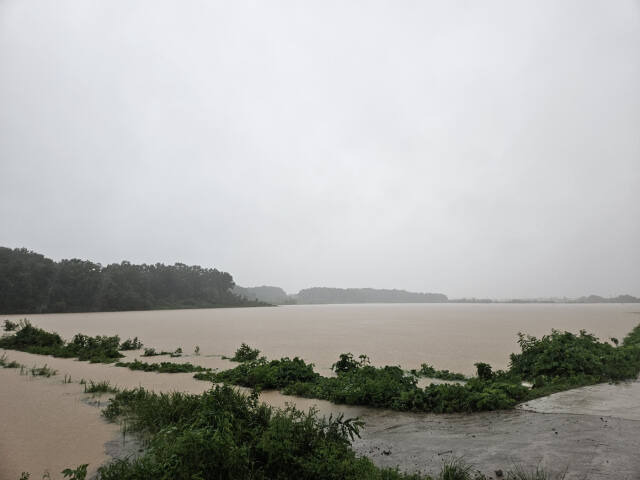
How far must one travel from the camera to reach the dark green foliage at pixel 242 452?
443cm

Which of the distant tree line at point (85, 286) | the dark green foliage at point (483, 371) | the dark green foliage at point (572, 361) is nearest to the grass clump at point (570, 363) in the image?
the dark green foliage at point (572, 361)

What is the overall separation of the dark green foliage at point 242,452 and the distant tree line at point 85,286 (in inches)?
2959

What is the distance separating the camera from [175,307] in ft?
313

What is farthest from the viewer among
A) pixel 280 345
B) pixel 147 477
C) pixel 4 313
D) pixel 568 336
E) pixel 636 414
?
pixel 4 313

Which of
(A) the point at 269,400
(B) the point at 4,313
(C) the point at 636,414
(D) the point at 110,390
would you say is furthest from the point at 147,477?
(B) the point at 4,313

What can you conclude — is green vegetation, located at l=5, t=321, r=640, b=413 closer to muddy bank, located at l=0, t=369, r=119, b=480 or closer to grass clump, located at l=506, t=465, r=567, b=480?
grass clump, located at l=506, t=465, r=567, b=480

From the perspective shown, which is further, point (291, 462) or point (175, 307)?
point (175, 307)

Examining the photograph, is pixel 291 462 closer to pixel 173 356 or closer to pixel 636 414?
pixel 636 414

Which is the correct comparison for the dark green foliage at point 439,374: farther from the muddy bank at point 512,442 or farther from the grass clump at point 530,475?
the grass clump at point 530,475

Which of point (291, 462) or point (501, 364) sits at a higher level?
point (291, 462)

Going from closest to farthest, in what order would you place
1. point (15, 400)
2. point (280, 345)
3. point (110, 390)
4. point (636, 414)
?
point (636, 414) < point (15, 400) < point (110, 390) < point (280, 345)

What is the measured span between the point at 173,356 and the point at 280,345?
7.24 meters

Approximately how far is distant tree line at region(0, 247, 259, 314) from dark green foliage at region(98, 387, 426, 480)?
247ft

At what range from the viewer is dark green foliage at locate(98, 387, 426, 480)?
4426mm
